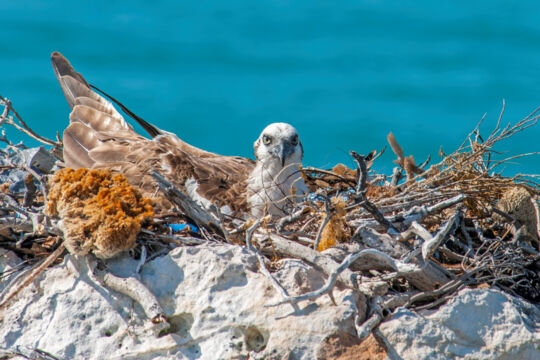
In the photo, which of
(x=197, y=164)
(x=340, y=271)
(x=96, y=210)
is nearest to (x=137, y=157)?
(x=197, y=164)

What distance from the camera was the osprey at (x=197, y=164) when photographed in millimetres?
5551

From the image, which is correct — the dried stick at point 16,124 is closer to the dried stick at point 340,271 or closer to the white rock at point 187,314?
the white rock at point 187,314

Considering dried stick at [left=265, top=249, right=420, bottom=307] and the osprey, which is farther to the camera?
the osprey

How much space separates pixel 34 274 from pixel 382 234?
1933 mm

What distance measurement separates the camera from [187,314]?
3.81 m

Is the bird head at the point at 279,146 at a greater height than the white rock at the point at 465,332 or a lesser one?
greater

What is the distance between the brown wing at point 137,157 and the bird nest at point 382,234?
0.74 meters

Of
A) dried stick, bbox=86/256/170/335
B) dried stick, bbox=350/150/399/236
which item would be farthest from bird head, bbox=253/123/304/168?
dried stick, bbox=86/256/170/335

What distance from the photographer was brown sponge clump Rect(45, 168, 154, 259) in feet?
13.1

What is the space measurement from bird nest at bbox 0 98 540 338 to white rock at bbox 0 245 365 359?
9 cm

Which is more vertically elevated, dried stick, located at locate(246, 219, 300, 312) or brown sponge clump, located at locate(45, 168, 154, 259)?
brown sponge clump, located at locate(45, 168, 154, 259)

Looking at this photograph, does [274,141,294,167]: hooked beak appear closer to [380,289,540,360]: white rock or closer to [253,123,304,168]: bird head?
[253,123,304,168]: bird head

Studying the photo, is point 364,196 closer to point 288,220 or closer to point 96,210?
point 288,220

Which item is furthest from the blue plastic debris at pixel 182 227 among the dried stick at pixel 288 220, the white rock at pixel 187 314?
the dried stick at pixel 288 220
